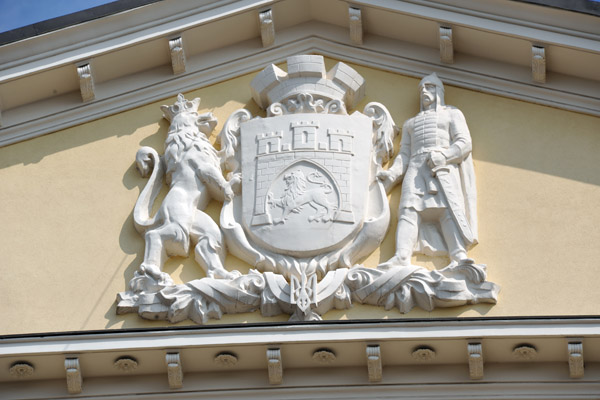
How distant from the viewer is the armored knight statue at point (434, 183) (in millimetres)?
12961

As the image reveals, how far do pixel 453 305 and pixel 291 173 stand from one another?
1855 millimetres

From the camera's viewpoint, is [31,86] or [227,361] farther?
[31,86]

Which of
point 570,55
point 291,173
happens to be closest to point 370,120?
point 291,173

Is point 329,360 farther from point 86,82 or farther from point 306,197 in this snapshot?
point 86,82

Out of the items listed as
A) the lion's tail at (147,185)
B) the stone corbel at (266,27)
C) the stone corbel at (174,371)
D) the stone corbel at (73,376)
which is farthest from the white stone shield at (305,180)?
the stone corbel at (73,376)

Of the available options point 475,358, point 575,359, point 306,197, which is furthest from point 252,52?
point 575,359

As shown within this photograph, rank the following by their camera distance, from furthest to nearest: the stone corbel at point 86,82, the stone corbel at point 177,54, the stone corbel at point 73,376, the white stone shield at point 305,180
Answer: the stone corbel at point 177,54, the stone corbel at point 86,82, the white stone shield at point 305,180, the stone corbel at point 73,376

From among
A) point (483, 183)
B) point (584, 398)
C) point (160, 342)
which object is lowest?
point (584, 398)

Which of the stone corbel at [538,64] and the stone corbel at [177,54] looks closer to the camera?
the stone corbel at [538,64]

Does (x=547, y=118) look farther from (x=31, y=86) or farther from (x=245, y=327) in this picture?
(x=31, y=86)

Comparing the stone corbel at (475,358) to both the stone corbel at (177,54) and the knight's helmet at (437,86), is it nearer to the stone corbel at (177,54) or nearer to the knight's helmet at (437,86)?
the knight's helmet at (437,86)

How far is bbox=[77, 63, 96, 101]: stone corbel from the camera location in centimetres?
1439

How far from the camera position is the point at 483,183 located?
13.5m

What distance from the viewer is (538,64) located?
552 inches
